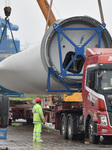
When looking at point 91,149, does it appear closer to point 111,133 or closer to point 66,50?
point 111,133

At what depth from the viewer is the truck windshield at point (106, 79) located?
42.4 feet

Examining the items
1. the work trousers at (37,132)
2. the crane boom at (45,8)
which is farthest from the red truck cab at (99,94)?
the crane boom at (45,8)

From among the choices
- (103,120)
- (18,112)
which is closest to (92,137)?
(103,120)

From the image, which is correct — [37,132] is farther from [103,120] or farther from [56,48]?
[56,48]

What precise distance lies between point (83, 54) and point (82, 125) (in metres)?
2.54

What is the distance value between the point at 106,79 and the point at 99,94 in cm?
51

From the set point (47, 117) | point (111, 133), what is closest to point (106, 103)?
point (111, 133)

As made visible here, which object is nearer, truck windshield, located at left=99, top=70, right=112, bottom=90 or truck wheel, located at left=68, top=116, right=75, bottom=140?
truck windshield, located at left=99, top=70, right=112, bottom=90

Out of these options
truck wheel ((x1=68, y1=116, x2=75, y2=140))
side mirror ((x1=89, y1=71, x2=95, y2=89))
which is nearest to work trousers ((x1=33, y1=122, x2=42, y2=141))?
truck wheel ((x1=68, y1=116, x2=75, y2=140))

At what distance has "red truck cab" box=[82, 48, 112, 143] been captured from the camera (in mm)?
12727

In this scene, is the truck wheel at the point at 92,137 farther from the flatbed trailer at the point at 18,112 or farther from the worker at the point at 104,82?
the flatbed trailer at the point at 18,112

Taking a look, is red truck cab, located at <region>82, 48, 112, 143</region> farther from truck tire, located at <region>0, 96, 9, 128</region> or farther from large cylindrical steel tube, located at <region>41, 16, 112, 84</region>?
truck tire, located at <region>0, 96, 9, 128</region>


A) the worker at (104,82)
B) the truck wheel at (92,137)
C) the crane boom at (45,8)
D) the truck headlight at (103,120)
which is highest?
the crane boom at (45,8)

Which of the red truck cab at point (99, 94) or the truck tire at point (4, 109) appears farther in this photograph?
the red truck cab at point (99, 94)
